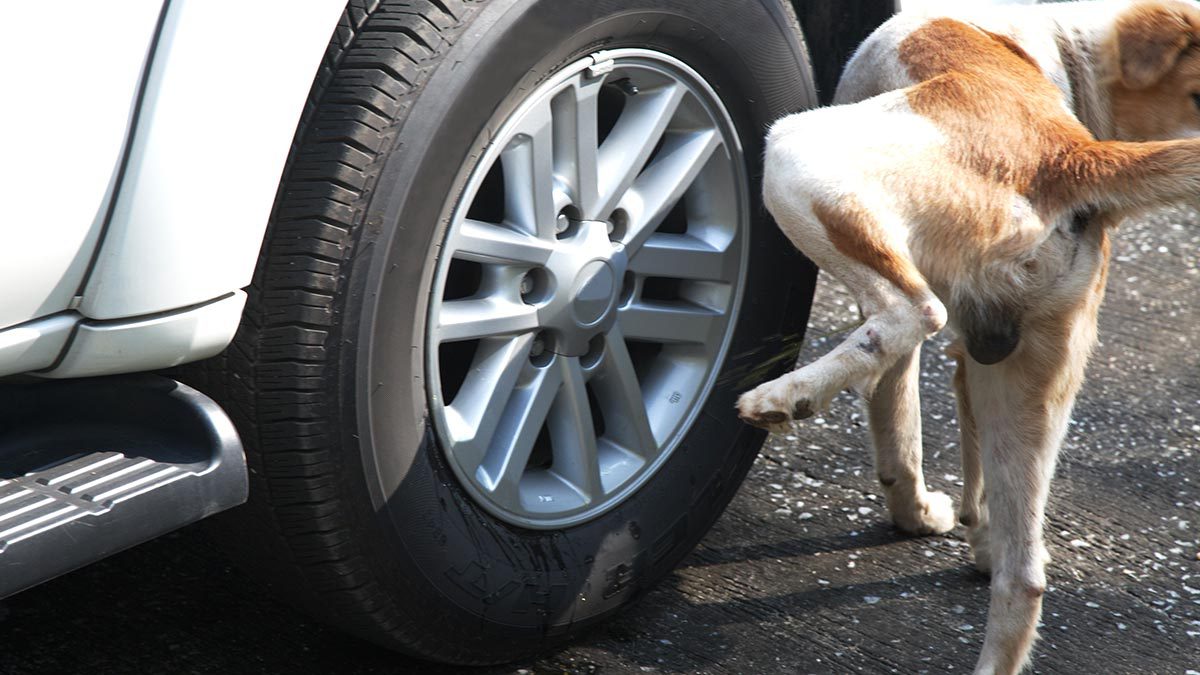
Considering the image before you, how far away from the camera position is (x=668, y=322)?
2.63 m

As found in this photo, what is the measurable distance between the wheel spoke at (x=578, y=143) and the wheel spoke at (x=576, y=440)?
0.35m

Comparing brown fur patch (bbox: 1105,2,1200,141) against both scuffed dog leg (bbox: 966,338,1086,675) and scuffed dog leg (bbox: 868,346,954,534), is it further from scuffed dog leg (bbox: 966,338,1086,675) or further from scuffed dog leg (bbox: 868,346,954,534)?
scuffed dog leg (bbox: 868,346,954,534)

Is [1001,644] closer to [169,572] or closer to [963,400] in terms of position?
[963,400]

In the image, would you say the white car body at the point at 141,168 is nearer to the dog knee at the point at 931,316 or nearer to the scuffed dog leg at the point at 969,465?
the dog knee at the point at 931,316

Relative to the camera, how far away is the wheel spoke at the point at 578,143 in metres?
2.29

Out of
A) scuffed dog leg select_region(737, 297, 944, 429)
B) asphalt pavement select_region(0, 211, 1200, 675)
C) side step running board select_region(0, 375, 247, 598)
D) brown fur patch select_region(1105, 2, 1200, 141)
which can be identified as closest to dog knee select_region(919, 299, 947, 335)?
scuffed dog leg select_region(737, 297, 944, 429)

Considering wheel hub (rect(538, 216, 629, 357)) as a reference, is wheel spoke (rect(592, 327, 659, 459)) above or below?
below

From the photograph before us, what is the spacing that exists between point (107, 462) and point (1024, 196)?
5.23 feet

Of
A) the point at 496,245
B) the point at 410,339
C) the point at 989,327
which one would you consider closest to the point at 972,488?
the point at 989,327

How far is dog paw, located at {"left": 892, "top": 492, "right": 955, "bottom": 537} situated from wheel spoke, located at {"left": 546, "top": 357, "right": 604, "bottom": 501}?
94cm

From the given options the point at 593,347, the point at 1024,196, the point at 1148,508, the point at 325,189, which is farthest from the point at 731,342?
the point at 1148,508

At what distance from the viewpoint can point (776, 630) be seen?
2.69 metres

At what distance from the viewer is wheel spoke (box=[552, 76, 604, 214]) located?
7.53ft

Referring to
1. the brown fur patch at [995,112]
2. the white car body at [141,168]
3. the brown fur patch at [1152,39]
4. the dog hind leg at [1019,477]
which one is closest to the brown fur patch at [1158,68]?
the brown fur patch at [1152,39]
